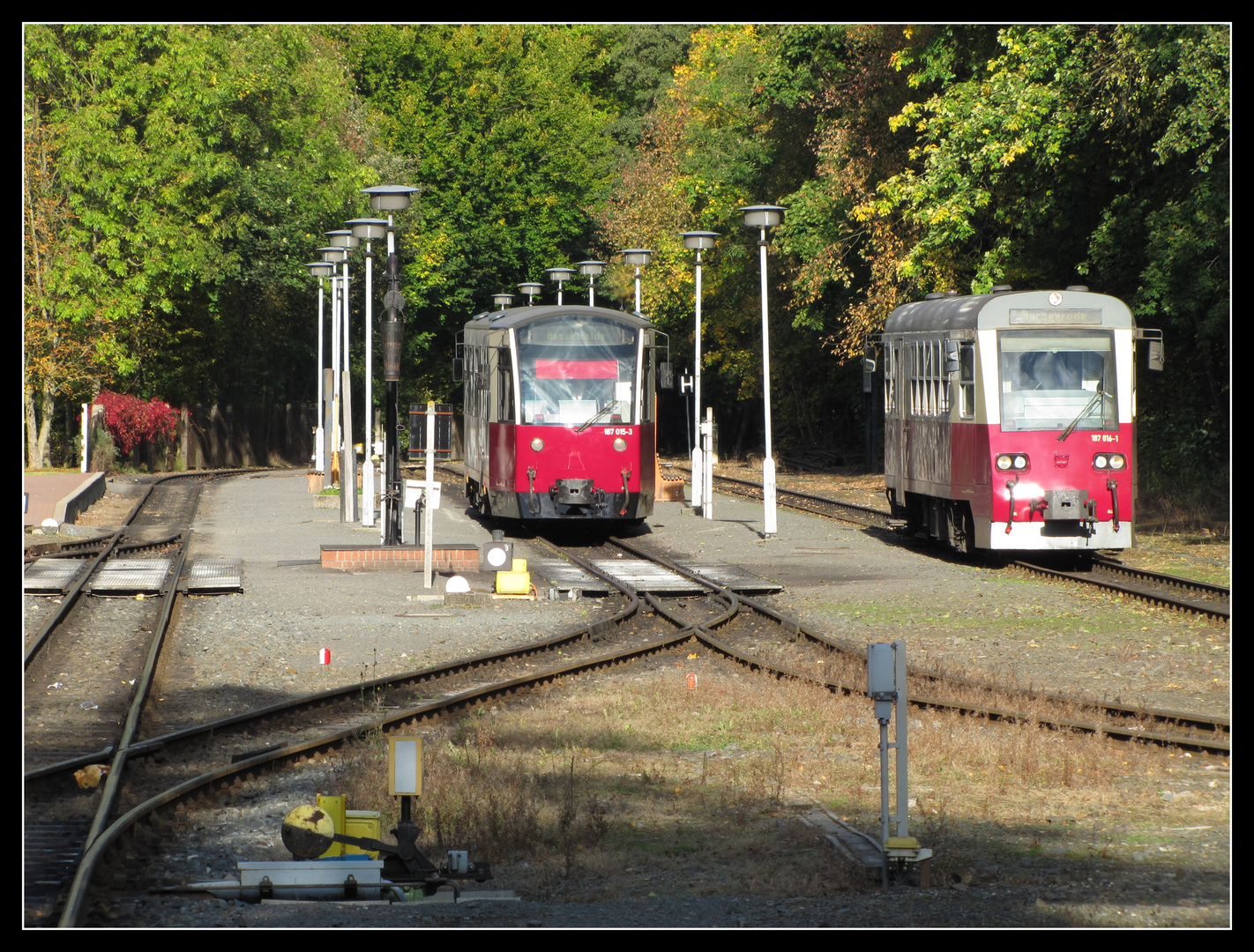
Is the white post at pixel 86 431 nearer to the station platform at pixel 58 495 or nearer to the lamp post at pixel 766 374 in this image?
the station platform at pixel 58 495

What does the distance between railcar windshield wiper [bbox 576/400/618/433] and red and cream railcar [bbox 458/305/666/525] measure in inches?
0.5

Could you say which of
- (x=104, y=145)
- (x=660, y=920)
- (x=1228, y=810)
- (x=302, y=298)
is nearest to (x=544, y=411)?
(x=1228, y=810)

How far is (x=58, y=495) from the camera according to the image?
33688 millimetres

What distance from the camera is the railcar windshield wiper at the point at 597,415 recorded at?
24.9 m

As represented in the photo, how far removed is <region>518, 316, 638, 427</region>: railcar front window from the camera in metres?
24.8

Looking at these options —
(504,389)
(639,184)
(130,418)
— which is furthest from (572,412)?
(639,184)

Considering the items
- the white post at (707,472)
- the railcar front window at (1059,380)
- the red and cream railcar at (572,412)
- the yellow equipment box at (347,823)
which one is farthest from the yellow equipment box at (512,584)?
the yellow equipment box at (347,823)

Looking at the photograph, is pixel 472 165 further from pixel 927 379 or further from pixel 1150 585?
pixel 1150 585

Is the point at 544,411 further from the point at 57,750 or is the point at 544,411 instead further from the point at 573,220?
the point at 573,220

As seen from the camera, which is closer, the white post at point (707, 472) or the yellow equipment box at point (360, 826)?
the yellow equipment box at point (360, 826)

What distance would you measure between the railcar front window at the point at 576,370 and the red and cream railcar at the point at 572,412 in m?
0.01

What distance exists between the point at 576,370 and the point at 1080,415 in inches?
320

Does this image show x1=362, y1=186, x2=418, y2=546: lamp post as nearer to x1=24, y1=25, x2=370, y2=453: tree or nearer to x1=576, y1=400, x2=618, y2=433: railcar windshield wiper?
x1=576, y1=400, x2=618, y2=433: railcar windshield wiper

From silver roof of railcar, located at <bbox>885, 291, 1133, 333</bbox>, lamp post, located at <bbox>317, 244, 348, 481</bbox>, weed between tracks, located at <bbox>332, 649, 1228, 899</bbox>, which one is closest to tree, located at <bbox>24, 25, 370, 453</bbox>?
lamp post, located at <bbox>317, 244, 348, 481</bbox>
